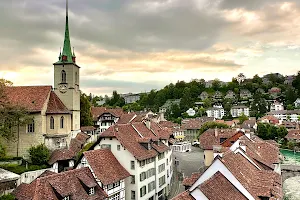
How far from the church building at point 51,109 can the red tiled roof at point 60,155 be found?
160cm

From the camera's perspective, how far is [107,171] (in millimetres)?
31062

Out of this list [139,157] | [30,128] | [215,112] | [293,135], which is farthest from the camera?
[215,112]

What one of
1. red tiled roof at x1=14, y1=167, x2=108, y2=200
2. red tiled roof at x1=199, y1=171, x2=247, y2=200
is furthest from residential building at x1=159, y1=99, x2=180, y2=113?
red tiled roof at x1=199, y1=171, x2=247, y2=200

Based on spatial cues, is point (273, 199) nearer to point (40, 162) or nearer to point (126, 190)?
point (126, 190)

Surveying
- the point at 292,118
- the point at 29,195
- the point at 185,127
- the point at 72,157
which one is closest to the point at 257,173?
the point at 29,195

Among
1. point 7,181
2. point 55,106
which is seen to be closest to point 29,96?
point 55,106

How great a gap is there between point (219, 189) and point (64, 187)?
12.7m

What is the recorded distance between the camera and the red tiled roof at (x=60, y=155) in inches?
1582

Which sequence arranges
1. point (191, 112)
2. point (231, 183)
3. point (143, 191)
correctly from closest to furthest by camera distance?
point (231, 183) → point (143, 191) → point (191, 112)

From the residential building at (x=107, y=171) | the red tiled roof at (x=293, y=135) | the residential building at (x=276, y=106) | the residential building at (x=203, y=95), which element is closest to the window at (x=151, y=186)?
the residential building at (x=107, y=171)

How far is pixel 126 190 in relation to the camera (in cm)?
3397

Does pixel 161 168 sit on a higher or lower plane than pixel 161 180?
higher

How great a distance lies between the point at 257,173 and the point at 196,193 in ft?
29.0

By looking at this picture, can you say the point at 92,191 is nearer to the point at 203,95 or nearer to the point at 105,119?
the point at 105,119
